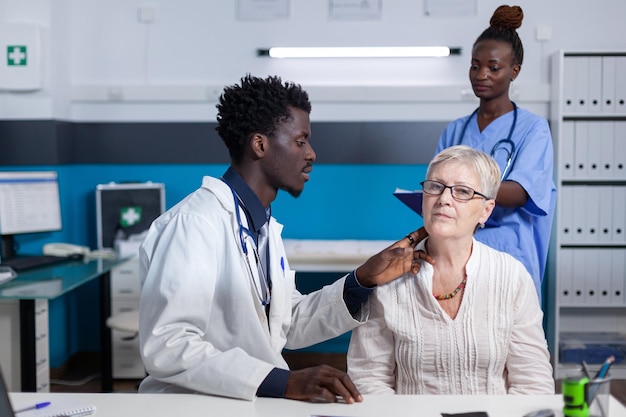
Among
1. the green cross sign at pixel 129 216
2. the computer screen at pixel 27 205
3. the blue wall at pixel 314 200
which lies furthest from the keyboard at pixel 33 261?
the blue wall at pixel 314 200

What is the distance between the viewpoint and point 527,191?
236 cm

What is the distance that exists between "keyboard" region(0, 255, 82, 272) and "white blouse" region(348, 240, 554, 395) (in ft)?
6.60

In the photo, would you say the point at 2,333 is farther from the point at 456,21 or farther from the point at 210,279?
the point at 456,21

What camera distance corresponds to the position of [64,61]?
427 cm

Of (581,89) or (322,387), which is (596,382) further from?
(581,89)

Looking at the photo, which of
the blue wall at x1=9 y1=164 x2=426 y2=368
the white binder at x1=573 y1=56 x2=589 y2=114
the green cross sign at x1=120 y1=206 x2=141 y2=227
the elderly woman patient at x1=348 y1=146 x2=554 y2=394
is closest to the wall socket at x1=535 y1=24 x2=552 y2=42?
the white binder at x1=573 y1=56 x2=589 y2=114

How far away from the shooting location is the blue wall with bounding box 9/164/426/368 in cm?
434

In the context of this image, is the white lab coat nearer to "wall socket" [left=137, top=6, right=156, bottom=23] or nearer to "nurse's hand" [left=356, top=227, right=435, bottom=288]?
"nurse's hand" [left=356, top=227, right=435, bottom=288]

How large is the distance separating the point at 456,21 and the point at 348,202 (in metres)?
1.15

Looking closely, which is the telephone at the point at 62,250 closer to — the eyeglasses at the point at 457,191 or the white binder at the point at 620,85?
the eyeglasses at the point at 457,191

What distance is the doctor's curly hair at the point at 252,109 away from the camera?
1.85 metres

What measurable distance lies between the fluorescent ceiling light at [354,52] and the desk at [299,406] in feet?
9.94

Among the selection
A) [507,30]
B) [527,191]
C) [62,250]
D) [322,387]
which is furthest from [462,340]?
[62,250]

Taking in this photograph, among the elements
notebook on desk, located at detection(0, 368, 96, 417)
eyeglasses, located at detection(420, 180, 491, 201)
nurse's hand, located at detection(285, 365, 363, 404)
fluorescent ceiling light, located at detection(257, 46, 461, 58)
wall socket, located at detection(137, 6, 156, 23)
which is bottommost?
notebook on desk, located at detection(0, 368, 96, 417)
